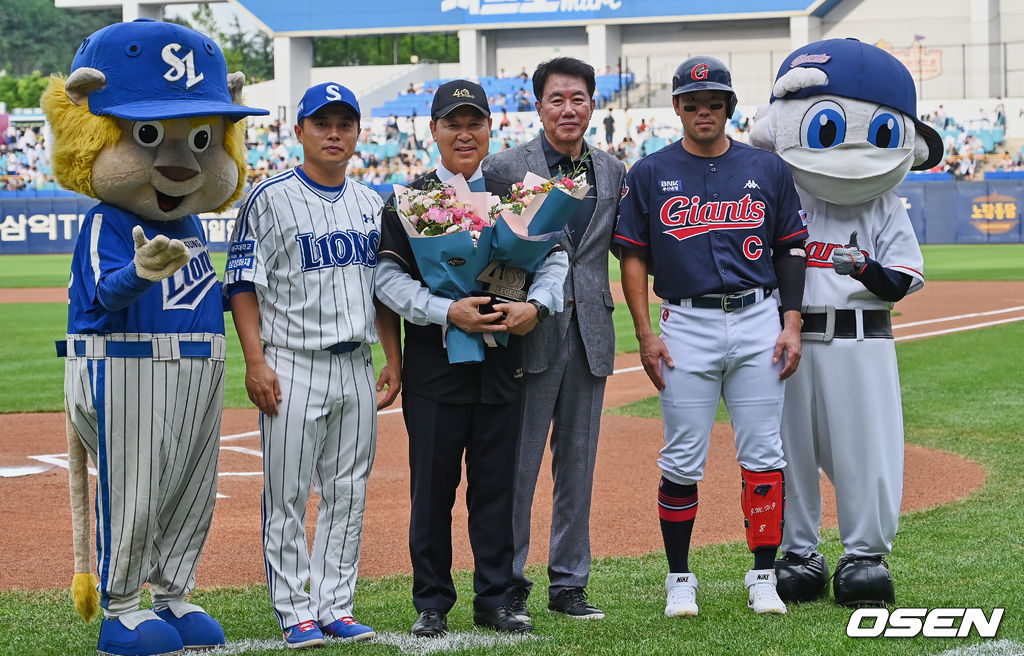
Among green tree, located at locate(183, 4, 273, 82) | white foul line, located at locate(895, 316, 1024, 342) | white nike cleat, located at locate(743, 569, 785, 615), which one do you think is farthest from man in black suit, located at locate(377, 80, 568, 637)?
green tree, located at locate(183, 4, 273, 82)

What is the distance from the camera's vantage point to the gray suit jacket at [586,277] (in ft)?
15.6

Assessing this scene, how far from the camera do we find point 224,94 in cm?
443

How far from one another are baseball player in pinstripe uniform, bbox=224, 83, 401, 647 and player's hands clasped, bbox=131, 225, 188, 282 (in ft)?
1.22

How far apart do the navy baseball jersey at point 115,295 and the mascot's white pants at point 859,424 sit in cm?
238

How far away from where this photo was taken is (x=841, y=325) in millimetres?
4812

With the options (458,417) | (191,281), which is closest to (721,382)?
(458,417)

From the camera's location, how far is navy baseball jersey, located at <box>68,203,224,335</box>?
409 centimetres

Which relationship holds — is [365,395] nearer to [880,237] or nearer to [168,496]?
[168,496]

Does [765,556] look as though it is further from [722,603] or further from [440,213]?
[440,213]

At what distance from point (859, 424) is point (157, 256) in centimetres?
279

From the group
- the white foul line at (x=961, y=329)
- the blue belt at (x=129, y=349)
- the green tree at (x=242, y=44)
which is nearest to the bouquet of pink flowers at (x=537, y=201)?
the blue belt at (x=129, y=349)

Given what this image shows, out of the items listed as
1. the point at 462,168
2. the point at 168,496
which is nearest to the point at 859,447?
the point at 462,168

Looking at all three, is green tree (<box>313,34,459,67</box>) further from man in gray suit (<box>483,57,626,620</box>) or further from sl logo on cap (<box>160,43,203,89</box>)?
sl logo on cap (<box>160,43,203,89</box>)

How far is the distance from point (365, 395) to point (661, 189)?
1428 mm
